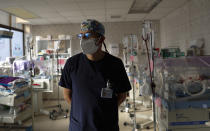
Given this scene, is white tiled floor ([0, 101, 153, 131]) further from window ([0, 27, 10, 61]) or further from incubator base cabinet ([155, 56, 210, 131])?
window ([0, 27, 10, 61])

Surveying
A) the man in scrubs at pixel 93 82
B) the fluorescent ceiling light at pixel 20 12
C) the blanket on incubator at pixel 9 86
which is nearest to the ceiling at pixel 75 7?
the fluorescent ceiling light at pixel 20 12

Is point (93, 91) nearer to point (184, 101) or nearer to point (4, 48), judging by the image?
point (184, 101)

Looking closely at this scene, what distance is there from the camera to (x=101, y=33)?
4.33ft

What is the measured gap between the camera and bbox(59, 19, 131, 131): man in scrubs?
4.05 feet

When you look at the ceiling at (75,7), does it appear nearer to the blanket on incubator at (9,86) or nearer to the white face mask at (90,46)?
the blanket on incubator at (9,86)

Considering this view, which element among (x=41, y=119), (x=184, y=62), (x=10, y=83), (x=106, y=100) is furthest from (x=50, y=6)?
(x=106, y=100)

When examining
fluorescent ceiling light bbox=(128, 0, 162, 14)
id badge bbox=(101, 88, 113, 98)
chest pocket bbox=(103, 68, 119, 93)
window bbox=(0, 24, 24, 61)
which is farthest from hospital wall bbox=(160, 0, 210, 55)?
window bbox=(0, 24, 24, 61)

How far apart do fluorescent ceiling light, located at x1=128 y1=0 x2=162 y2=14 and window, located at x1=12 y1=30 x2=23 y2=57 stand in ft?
13.4

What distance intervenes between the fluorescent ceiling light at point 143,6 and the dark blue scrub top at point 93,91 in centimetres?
347

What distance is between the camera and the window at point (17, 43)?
5977 mm

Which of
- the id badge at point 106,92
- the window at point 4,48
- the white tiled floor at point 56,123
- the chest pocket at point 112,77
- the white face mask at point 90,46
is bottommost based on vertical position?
the white tiled floor at point 56,123

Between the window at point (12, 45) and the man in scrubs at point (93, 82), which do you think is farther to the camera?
the window at point (12, 45)

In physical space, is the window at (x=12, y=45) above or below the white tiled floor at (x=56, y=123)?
above

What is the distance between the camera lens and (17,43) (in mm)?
6238
